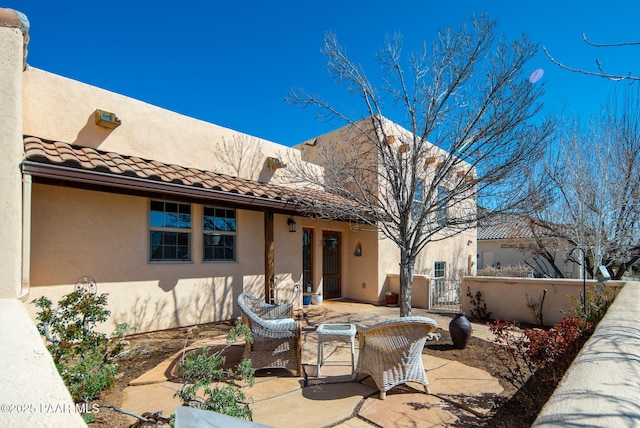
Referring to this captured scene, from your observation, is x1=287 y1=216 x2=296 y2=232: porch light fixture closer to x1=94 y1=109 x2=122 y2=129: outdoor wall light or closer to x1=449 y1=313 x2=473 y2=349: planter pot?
x1=94 y1=109 x2=122 y2=129: outdoor wall light

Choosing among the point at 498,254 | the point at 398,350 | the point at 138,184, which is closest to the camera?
the point at 398,350

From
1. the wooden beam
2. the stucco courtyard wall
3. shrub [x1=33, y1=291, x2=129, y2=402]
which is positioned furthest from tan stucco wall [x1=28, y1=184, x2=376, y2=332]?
the stucco courtyard wall

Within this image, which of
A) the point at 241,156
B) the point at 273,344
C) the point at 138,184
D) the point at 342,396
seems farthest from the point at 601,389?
the point at 241,156

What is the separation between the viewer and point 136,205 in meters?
6.76

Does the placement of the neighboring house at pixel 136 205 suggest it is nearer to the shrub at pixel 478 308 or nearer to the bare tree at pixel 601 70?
the shrub at pixel 478 308

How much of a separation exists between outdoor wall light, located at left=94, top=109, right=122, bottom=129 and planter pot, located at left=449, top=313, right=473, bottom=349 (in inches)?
293

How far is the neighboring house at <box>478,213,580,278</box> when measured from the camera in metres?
8.14

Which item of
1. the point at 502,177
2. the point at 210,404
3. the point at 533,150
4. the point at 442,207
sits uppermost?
the point at 533,150

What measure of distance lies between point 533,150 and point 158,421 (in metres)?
6.49

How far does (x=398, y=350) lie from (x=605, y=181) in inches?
384

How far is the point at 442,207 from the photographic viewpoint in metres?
6.63

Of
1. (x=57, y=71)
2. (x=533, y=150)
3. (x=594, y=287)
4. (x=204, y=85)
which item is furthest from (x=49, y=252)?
(x=594, y=287)

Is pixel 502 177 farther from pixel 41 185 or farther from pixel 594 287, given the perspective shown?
pixel 41 185

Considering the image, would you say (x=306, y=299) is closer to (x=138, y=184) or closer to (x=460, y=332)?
(x=460, y=332)
